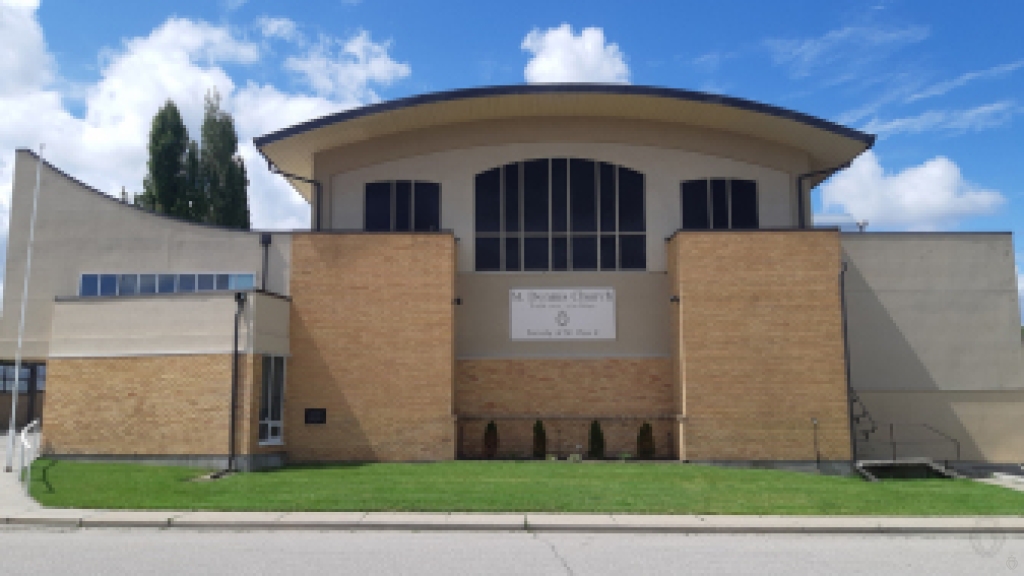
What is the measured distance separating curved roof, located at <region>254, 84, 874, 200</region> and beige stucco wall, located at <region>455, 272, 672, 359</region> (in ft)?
16.1

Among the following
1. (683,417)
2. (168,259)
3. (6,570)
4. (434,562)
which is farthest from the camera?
(168,259)

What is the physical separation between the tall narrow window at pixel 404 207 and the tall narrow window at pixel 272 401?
5.50 m

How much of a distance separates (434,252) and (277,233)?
4607mm

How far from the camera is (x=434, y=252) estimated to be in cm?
2341

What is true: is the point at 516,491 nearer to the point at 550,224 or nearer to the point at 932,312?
the point at 550,224

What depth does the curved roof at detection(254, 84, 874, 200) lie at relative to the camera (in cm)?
2480

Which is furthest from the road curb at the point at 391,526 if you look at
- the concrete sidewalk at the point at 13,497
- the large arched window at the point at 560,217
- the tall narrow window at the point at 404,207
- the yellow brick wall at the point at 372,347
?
the tall narrow window at the point at 404,207

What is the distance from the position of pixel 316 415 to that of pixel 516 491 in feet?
27.6

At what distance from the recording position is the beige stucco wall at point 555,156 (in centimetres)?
2591

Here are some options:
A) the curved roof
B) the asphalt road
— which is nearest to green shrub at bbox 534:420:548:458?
the curved roof

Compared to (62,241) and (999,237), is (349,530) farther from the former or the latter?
(999,237)

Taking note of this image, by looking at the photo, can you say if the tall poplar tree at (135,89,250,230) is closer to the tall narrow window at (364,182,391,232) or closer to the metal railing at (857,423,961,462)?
the tall narrow window at (364,182,391,232)

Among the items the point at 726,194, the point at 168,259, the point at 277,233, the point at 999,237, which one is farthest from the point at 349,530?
the point at 999,237

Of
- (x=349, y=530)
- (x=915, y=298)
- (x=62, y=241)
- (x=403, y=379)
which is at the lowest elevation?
(x=349, y=530)
